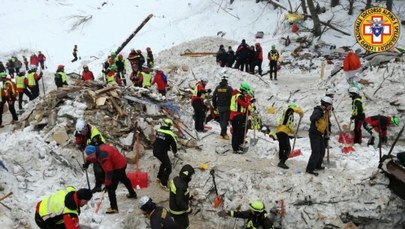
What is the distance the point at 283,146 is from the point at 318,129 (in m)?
1.19

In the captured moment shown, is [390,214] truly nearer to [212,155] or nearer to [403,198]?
[403,198]

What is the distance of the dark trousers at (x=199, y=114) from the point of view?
12000mm

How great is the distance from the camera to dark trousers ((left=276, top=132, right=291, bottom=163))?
378 inches

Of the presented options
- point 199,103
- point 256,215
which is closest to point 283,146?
point 256,215

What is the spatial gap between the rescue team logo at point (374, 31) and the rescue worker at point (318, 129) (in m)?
7.48

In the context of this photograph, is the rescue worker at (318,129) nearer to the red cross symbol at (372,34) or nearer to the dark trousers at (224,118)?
the dark trousers at (224,118)

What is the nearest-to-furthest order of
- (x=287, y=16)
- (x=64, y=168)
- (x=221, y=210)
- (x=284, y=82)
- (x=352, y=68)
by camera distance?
(x=221, y=210)
(x=64, y=168)
(x=352, y=68)
(x=284, y=82)
(x=287, y=16)

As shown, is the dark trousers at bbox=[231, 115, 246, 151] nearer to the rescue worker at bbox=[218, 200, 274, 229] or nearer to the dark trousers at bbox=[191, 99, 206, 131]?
the dark trousers at bbox=[191, 99, 206, 131]

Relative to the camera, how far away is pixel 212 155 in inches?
428

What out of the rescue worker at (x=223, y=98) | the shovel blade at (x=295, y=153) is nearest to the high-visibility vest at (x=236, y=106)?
the rescue worker at (x=223, y=98)

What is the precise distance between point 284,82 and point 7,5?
2607cm

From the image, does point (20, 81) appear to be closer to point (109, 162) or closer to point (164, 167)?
point (164, 167)

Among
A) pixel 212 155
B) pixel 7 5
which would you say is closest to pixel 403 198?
pixel 212 155

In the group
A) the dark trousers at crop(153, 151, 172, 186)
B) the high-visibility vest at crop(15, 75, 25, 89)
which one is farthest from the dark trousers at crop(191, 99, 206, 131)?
the high-visibility vest at crop(15, 75, 25, 89)
